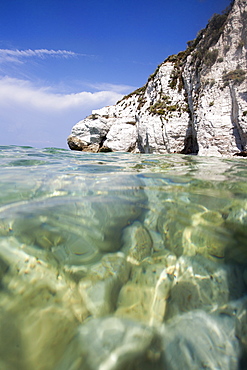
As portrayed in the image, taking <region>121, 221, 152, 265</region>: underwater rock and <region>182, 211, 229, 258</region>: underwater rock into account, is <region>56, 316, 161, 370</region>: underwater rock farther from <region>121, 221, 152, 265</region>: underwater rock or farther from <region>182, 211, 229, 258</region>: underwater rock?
<region>182, 211, 229, 258</region>: underwater rock

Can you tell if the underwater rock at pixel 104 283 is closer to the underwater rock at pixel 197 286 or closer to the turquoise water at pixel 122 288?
the turquoise water at pixel 122 288

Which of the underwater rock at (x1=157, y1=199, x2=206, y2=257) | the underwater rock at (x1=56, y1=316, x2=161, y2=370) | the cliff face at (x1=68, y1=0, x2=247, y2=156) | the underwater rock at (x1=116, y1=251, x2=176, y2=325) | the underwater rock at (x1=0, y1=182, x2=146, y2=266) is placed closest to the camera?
the underwater rock at (x1=56, y1=316, x2=161, y2=370)

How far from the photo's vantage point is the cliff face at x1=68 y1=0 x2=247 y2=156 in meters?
13.4

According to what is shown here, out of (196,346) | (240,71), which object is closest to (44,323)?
(196,346)

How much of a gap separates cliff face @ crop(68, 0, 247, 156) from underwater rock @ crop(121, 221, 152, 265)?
46.1 ft

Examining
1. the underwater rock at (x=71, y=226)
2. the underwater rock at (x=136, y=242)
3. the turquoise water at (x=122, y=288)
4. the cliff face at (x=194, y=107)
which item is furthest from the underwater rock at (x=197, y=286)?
the cliff face at (x=194, y=107)

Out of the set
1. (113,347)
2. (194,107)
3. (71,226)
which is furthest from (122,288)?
(194,107)

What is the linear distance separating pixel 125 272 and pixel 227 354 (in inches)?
21.1

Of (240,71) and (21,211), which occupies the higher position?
(240,71)

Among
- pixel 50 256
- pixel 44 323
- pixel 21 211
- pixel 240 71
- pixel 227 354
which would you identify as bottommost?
pixel 227 354

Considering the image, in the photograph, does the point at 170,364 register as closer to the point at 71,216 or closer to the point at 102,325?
the point at 102,325

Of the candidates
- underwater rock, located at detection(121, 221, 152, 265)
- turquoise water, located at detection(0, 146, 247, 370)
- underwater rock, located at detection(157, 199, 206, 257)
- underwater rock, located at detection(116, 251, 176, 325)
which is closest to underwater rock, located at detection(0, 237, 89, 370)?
turquoise water, located at detection(0, 146, 247, 370)

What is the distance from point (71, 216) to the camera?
1.50 meters

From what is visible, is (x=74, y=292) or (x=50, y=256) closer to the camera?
Result: (x=74, y=292)
